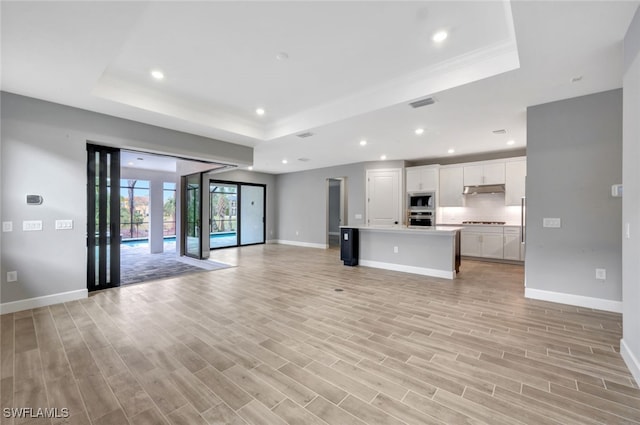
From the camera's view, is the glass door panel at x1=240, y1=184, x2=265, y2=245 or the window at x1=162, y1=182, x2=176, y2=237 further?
the window at x1=162, y1=182, x2=176, y2=237

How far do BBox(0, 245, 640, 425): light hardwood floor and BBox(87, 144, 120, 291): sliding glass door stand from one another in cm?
52

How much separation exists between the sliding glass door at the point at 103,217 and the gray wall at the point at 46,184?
268mm

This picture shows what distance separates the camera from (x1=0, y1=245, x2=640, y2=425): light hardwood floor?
68.3 inches

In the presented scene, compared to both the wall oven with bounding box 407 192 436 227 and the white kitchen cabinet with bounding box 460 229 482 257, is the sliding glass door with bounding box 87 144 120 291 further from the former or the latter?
the white kitchen cabinet with bounding box 460 229 482 257

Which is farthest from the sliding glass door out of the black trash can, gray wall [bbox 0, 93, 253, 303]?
the black trash can

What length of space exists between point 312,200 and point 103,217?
6.32 meters

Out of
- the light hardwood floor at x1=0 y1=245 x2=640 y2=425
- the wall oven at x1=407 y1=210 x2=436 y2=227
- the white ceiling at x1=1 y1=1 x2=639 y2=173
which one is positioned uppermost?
the white ceiling at x1=1 y1=1 x2=639 y2=173

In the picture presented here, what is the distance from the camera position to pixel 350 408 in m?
1.74

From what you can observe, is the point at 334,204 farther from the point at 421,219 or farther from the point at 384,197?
the point at 421,219

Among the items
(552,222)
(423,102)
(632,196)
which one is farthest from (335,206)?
(632,196)

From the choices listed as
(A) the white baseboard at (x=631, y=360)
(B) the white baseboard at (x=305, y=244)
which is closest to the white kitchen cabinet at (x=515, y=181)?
(A) the white baseboard at (x=631, y=360)

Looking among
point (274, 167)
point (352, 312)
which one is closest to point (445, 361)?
point (352, 312)

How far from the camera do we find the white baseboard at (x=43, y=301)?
3.41 metres

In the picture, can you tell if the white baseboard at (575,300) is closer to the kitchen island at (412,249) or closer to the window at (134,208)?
the kitchen island at (412,249)
